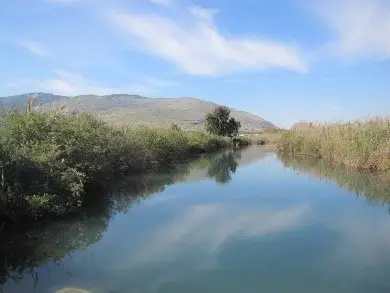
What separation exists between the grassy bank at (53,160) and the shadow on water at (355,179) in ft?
25.4

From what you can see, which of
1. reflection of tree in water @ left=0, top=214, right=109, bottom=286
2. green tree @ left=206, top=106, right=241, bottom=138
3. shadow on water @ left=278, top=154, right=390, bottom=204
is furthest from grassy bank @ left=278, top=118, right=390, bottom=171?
green tree @ left=206, top=106, right=241, bottom=138

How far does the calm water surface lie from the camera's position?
6094 mm

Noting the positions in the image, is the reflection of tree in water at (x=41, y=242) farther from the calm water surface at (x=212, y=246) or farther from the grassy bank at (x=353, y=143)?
the grassy bank at (x=353, y=143)

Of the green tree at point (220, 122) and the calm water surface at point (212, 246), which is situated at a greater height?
the green tree at point (220, 122)

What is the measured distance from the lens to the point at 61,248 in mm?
7727

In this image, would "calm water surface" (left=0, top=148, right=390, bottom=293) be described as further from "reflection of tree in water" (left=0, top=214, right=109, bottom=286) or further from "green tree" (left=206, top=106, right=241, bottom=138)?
"green tree" (left=206, top=106, right=241, bottom=138)

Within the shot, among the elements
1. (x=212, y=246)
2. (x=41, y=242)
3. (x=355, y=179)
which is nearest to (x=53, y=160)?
(x=41, y=242)

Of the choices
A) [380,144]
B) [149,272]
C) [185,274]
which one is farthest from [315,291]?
[380,144]

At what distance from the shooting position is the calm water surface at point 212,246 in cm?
609

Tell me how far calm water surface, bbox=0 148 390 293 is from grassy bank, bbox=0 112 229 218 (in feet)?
1.74

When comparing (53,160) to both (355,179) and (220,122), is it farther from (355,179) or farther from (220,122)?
(220,122)

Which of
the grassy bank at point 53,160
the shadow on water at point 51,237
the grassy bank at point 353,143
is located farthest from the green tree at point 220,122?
the shadow on water at point 51,237

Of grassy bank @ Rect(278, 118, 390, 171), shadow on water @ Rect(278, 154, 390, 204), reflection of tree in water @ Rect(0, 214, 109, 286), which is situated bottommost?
reflection of tree in water @ Rect(0, 214, 109, 286)

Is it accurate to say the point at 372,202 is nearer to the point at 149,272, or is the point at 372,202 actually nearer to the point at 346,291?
the point at 346,291
